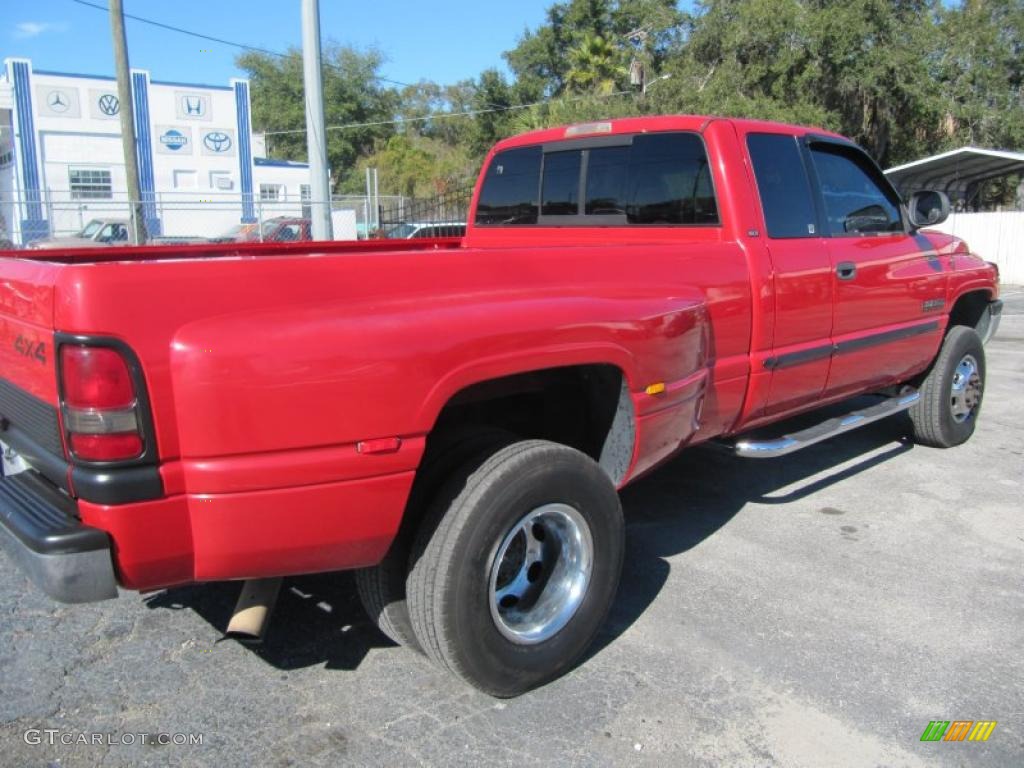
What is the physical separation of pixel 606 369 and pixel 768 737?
1323 mm

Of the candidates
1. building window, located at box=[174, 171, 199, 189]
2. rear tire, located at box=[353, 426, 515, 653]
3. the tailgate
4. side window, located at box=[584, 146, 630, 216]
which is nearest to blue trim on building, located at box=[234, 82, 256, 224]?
building window, located at box=[174, 171, 199, 189]

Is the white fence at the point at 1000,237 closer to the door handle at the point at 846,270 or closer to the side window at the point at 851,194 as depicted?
the side window at the point at 851,194

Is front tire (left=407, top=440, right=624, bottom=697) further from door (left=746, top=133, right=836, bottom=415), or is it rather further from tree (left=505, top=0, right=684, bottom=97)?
tree (left=505, top=0, right=684, bottom=97)

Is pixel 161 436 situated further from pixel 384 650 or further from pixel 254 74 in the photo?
pixel 254 74

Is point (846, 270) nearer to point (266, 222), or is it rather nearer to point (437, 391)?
point (437, 391)

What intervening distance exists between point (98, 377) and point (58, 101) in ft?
123

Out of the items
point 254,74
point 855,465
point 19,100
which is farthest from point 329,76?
point 855,465

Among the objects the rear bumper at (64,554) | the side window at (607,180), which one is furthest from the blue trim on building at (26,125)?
the rear bumper at (64,554)

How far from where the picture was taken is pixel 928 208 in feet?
16.5

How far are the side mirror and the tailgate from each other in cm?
464

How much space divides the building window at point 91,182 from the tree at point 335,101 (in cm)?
2480

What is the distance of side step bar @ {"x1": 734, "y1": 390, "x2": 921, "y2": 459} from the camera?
3.96 metres

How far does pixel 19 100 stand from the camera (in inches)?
1281

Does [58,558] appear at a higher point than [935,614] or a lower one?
higher
